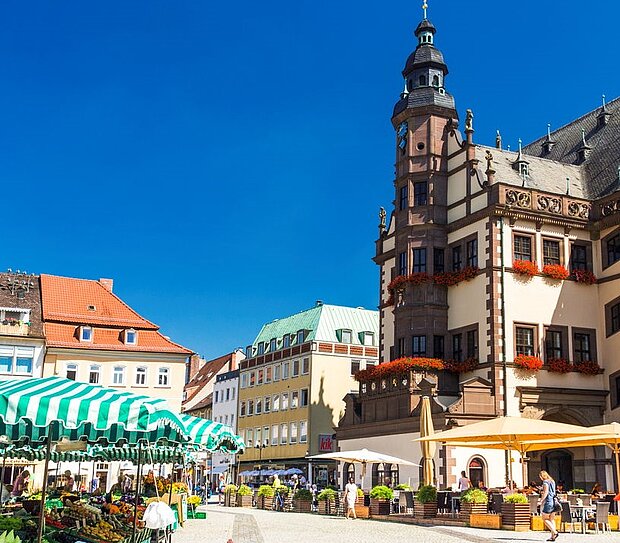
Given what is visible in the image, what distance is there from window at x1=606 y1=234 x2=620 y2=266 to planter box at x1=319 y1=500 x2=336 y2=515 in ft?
57.7

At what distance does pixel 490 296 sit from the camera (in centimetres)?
4025

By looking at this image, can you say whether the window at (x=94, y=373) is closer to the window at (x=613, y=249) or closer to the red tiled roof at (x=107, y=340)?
the red tiled roof at (x=107, y=340)

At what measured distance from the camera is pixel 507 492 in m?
28.5

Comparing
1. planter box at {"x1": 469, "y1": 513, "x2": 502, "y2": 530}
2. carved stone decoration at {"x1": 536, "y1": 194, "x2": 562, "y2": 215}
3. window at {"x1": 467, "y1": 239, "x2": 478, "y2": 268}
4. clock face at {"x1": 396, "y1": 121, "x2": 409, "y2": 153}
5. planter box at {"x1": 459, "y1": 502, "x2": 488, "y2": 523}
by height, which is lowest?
planter box at {"x1": 469, "y1": 513, "x2": 502, "y2": 530}

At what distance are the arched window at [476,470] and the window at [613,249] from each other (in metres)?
11.7

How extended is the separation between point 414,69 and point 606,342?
57.8 ft

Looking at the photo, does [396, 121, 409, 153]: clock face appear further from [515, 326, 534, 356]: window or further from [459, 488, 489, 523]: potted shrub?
[459, 488, 489, 523]: potted shrub

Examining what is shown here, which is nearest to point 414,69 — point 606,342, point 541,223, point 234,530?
point 541,223

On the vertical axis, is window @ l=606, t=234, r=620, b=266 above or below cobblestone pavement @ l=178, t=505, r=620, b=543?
above

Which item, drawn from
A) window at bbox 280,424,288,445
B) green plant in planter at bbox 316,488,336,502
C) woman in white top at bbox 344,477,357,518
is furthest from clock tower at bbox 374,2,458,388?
window at bbox 280,424,288,445

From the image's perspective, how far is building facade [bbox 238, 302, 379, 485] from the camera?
2726 inches

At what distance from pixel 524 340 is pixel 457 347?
3.46 metres

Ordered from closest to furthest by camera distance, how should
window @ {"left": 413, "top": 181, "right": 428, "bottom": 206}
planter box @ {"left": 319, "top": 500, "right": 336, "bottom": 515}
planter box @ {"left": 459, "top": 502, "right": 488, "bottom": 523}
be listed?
planter box @ {"left": 459, "top": 502, "right": 488, "bottom": 523} < planter box @ {"left": 319, "top": 500, "right": 336, "bottom": 515} < window @ {"left": 413, "top": 181, "right": 428, "bottom": 206}

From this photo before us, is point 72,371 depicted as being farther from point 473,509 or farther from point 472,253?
point 473,509
